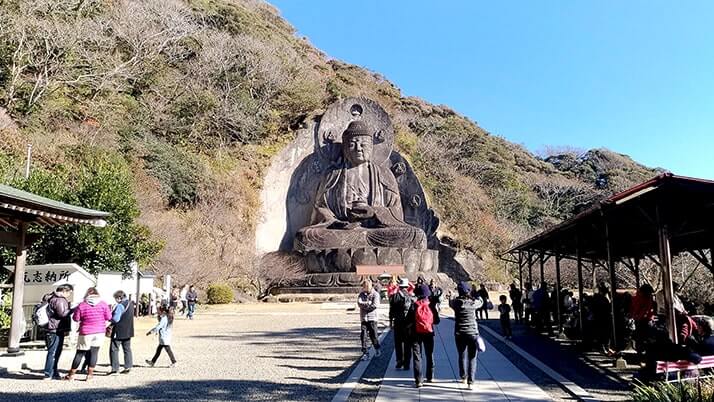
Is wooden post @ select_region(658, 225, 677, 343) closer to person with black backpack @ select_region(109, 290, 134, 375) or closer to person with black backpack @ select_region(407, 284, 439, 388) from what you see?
person with black backpack @ select_region(407, 284, 439, 388)

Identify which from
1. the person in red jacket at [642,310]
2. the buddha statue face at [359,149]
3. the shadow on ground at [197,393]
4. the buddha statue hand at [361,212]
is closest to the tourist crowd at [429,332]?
the shadow on ground at [197,393]

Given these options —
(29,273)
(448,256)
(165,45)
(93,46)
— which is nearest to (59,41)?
(93,46)

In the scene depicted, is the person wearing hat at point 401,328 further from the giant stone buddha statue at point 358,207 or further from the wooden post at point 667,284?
the giant stone buddha statue at point 358,207

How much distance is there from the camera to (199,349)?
929 cm

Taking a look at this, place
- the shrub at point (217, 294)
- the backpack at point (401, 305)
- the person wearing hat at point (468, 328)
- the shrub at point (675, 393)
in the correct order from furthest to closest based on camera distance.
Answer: the shrub at point (217, 294)
the backpack at point (401, 305)
the person wearing hat at point (468, 328)
the shrub at point (675, 393)

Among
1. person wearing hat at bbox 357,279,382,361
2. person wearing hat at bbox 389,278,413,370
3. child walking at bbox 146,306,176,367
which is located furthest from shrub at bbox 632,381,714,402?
child walking at bbox 146,306,176,367

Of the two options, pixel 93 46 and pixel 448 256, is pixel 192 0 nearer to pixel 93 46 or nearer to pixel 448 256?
pixel 93 46

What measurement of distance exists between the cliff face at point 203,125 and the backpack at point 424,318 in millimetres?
12939

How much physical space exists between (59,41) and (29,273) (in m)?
16.9

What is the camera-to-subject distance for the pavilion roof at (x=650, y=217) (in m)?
5.70

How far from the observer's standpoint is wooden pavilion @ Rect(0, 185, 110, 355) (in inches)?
281

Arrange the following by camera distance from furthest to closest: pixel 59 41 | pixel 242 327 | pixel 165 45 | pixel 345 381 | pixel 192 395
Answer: pixel 165 45 < pixel 59 41 < pixel 242 327 < pixel 345 381 < pixel 192 395

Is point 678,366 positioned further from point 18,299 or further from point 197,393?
point 18,299

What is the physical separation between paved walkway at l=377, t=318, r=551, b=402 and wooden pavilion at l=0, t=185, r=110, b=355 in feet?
16.6
